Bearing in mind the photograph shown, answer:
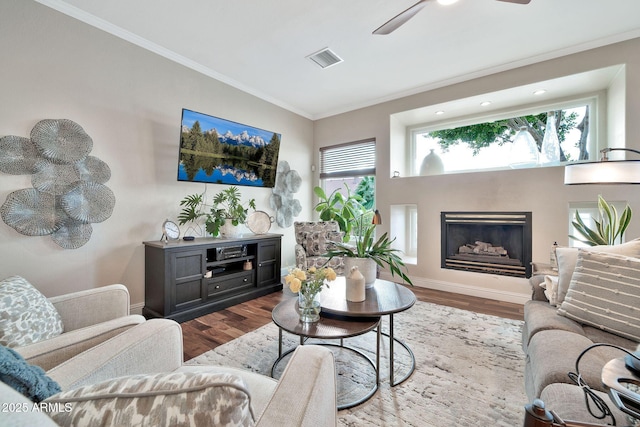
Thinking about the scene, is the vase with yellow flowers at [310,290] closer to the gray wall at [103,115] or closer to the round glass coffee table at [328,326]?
the round glass coffee table at [328,326]

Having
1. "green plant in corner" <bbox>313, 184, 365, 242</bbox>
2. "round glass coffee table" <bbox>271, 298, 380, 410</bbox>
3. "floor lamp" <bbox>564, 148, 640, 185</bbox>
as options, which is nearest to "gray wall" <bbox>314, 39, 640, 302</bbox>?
"green plant in corner" <bbox>313, 184, 365, 242</bbox>

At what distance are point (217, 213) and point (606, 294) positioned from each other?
332 centimetres

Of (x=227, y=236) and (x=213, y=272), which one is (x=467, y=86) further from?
(x=213, y=272)

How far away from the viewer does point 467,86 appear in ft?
11.8

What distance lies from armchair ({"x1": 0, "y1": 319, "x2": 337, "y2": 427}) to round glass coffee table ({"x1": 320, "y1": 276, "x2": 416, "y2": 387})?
759 mm

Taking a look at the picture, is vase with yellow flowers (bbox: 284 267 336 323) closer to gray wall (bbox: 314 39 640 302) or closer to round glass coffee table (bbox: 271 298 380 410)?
Result: round glass coffee table (bbox: 271 298 380 410)

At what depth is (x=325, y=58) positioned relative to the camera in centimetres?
317

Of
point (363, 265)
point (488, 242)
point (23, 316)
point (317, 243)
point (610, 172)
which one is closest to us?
point (23, 316)

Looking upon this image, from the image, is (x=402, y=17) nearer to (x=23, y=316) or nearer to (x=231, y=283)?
(x=23, y=316)

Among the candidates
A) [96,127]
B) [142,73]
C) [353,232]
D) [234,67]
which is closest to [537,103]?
[353,232]

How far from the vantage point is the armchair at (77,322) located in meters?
1.01

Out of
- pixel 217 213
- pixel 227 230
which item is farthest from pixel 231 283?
pixel 217 213

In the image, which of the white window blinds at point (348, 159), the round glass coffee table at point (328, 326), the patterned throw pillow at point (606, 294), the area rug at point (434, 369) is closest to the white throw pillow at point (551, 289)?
the patterned throw pillow at point (606, 294)

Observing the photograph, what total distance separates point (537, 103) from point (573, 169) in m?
2.14
